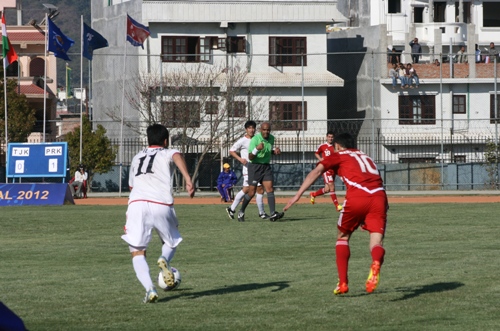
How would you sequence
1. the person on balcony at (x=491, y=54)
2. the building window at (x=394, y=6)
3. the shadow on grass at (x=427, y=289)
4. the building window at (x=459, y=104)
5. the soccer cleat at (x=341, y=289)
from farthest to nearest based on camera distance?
the building window at (x=394, y=6) → the person on balcony at (x=491, y=54) → the building window at (x=459, y=104) → the shadow on grass at (x=427, y=289) → the soccer cleat at (x=341, y=289)

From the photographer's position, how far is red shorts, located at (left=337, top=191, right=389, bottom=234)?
1063cm

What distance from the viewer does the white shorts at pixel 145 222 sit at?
10461 millimetres

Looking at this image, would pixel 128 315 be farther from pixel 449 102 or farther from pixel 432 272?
pixel 449 102

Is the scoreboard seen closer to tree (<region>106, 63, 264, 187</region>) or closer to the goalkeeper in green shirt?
tree (<region>106, 63, 264, 187</region>)

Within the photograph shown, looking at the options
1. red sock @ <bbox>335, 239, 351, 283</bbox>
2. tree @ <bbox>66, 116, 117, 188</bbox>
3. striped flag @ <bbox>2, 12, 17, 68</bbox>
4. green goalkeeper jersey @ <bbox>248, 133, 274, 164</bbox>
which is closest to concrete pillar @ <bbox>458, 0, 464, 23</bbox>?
tree @ <bbox>66, 116, 117, 188</bbox>

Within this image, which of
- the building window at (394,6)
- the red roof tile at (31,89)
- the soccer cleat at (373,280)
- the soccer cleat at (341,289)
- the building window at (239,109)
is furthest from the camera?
the building window at (394,6)

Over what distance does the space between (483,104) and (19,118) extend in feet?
79.6

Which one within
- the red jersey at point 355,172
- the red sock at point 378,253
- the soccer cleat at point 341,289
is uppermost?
the red jersey at point 355,172

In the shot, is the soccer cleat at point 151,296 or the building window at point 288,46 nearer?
the soccer cleat at point 151,296

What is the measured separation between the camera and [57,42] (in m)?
41.2

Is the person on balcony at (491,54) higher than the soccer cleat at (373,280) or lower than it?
higher

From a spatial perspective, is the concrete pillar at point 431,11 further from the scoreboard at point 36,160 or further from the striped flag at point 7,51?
the scoreboard at point 36,160

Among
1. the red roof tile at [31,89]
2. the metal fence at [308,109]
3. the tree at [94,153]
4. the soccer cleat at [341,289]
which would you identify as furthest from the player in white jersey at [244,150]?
the red roof tile at [31,89]

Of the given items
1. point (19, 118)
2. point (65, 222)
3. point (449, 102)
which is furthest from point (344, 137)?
point (449, 102)
